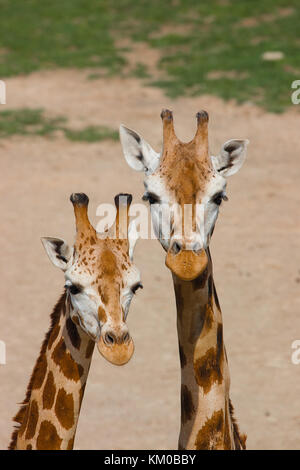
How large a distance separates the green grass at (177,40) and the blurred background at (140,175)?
66 millimetres

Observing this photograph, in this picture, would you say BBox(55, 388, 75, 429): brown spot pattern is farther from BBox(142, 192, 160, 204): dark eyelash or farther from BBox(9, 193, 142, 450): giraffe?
BBox(142, 192, 160, 204): dark eyelash

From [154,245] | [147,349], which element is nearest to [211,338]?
[147,349]

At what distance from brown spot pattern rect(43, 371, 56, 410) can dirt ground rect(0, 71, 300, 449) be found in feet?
11.9

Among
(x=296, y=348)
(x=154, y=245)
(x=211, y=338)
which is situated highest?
(x=154, y=245)

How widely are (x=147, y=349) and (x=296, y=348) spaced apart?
2.05 metres

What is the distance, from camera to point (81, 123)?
21.7 meters

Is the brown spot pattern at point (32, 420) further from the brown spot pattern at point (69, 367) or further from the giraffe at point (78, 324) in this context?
the brown spot pattern at point (69, 367)

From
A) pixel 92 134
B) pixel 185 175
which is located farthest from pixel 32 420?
pixel 92 134

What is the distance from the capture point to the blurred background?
37.6 feet

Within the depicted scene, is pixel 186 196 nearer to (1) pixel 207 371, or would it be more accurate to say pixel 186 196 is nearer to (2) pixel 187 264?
(2) pixel 187 264

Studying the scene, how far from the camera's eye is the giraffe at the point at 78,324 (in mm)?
6395

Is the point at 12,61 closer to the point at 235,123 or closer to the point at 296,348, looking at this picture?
the point at 235,123

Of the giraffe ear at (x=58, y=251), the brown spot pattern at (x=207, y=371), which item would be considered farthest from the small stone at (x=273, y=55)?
the giraffe ear at (x=58, y=251)

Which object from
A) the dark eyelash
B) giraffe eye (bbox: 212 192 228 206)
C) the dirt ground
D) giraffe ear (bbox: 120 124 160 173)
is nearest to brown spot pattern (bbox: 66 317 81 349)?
the dark eyelash
